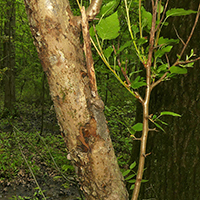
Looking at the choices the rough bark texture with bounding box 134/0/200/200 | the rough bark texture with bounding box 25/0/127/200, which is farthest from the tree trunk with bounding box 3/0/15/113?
the rough bark texture with bounding box 25/0/127/200

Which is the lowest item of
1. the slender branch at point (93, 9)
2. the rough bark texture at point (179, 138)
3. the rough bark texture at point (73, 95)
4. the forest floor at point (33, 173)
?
the forest floor at point (33, 173)

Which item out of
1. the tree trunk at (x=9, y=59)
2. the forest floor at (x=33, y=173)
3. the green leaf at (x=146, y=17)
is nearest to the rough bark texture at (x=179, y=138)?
the green leaf at (x=146, y=17)

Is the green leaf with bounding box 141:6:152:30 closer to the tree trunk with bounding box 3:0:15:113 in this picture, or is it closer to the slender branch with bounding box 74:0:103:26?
the slender branch with bounding box 74:0:103:26

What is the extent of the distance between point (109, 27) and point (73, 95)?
0.27 m

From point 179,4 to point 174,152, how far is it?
1060 mm

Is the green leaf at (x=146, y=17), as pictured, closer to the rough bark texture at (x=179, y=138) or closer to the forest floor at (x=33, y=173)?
the rough bark texture at (x=179, y=138)

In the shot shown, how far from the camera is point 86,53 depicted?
739 millimetres

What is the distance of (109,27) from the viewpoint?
70 cm

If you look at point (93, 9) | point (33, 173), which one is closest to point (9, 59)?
point (33, 173)

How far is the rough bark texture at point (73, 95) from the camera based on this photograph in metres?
0.73

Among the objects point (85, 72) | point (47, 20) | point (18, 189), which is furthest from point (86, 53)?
point (18, 189)

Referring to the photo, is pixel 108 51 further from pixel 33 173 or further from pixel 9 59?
pixel 9 59

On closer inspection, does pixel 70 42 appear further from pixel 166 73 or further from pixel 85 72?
pixel 166 73

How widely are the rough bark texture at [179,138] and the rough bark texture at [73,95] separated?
2.49ft
